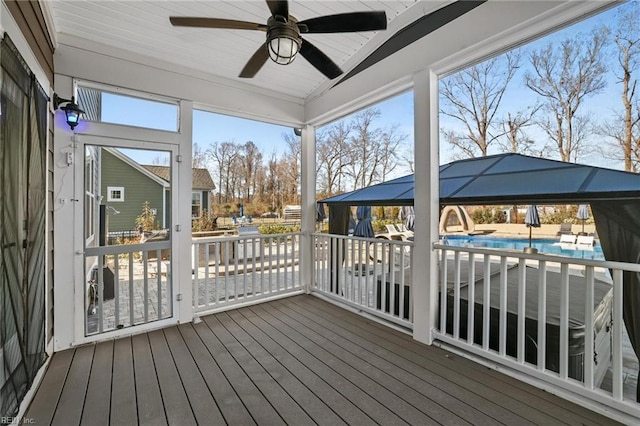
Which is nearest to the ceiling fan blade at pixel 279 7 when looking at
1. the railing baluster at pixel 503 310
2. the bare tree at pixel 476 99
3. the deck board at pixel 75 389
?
the bare tree at pixel 476 99

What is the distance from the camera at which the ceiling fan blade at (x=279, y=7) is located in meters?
1.82

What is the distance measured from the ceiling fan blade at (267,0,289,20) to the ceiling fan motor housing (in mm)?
26

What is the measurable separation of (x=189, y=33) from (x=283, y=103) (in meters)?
1.50

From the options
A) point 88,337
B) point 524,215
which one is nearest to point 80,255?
point 88,337

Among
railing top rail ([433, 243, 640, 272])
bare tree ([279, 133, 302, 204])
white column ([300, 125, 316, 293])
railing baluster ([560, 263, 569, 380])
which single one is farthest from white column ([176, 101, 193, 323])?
railing baluster ([560, 263, 569, 380])

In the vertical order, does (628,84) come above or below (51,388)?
above

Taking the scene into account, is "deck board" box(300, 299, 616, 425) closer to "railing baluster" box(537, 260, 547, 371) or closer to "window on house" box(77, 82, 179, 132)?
"railing baluster" box(537, 260, 547, 371)

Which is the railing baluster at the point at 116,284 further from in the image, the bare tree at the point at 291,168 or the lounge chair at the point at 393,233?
the lounge chair at the point at 393,233

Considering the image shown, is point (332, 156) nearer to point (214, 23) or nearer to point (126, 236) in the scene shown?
point (214, 23)

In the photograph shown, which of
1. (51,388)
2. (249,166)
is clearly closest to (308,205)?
(249,166)

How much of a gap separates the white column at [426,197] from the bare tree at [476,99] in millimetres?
141

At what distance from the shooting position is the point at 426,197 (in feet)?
9.22

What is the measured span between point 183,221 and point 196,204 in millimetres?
255

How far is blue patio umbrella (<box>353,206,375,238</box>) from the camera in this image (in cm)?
364
